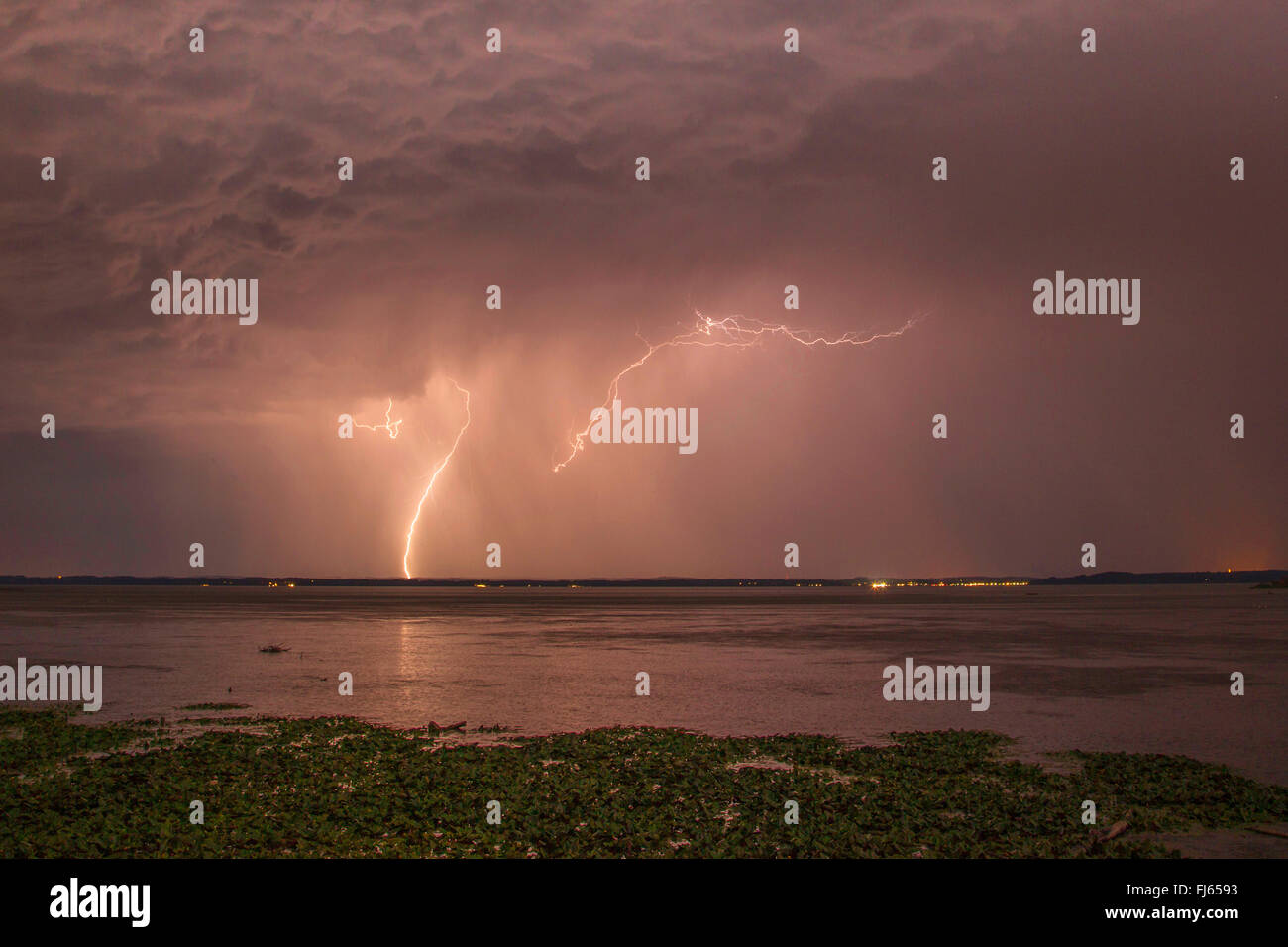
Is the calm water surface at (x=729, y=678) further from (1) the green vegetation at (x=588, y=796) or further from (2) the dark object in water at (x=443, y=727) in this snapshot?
(1) the green vegetation at (x=588, y=796)

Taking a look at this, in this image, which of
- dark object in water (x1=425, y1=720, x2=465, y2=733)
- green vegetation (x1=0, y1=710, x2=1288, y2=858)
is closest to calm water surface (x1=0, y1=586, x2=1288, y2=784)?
dark object in water (x1=425, y1=720, x2=465, y2=733)

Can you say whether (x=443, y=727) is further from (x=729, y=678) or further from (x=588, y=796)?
(x=729, y=678)

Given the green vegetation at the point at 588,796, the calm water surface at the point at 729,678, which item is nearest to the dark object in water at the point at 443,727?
the calm water surface at the point at 729,678

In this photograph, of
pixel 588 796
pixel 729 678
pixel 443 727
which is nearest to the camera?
pixel 588 796

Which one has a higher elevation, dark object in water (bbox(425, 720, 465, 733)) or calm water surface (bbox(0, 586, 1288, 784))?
dark object in water (bbox(425, 720, 465, 733))

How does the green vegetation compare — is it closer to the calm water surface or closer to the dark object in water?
the dark object in water

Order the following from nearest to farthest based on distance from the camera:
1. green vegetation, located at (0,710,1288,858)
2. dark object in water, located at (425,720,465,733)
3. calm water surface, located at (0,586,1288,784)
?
green vegetation, located at (0,710,1288,858) → dark object in water, located at (425,720,465,733) → calm water surface, located at (0,586,1288,784)

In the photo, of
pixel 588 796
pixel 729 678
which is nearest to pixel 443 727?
pixel 588 796

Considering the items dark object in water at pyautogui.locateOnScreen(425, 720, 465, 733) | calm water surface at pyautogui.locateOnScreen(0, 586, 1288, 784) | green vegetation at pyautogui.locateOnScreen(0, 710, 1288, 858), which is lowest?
calm water surface at pyautogui.locateOnScreen(0, 586, 1288, 784)
